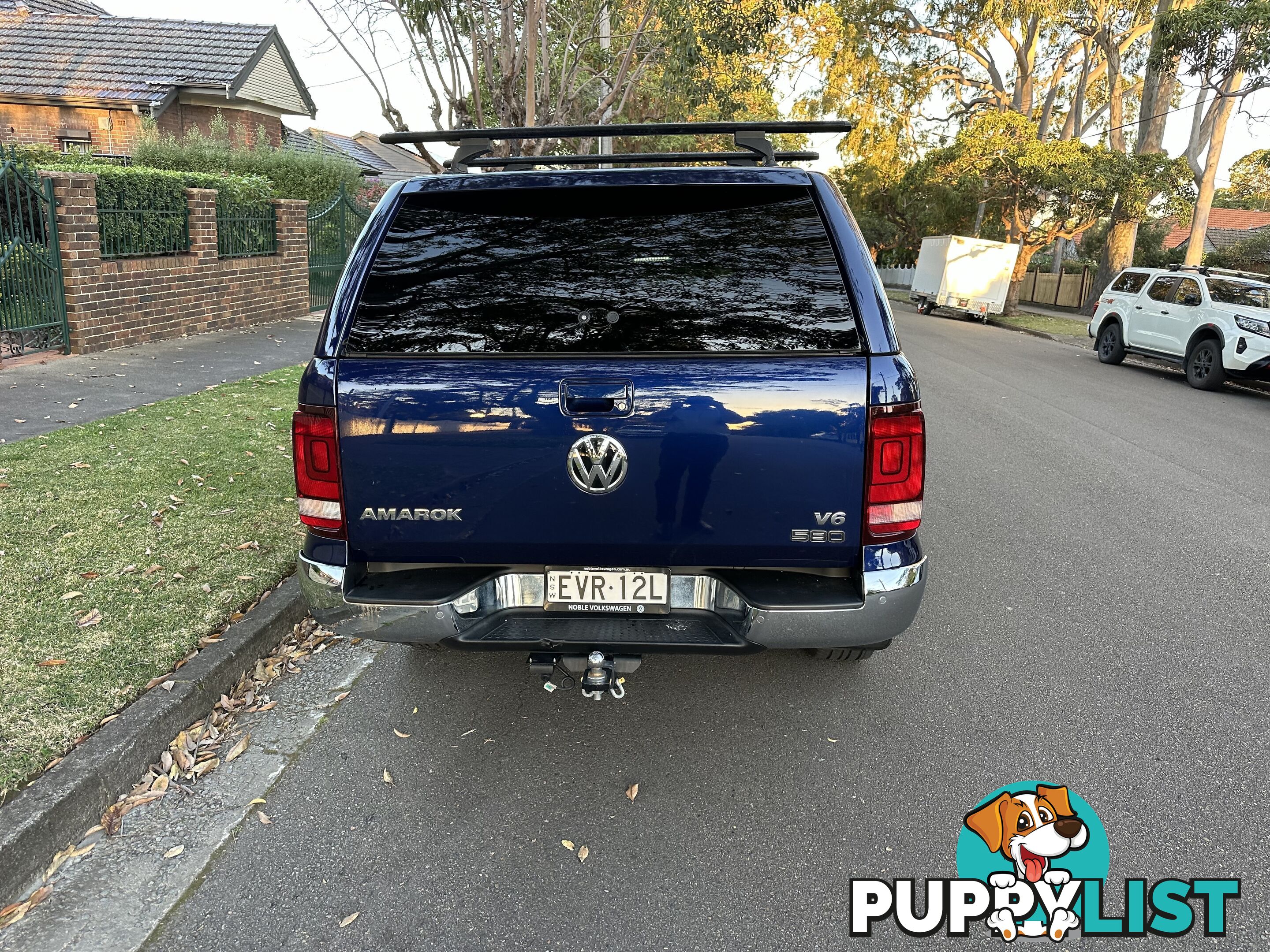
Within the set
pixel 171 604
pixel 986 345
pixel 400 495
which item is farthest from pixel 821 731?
pixel 986 345

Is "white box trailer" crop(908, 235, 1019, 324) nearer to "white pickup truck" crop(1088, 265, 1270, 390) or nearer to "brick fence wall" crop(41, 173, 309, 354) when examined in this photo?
"white pickup truck" crop(1088, 265, 1270, 390)

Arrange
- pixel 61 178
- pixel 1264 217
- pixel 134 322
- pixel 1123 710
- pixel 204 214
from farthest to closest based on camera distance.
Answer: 1. pixel 1264 217
2. pixel 204 214
3. pixel 134 322
4. pixel 61 178
5. pixel 1123 710

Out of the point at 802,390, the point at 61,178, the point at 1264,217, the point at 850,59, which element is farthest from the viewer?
the point at 1264,217

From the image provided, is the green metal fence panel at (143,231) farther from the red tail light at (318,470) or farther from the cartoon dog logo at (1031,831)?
the cartoon dog logo at (1031,831)

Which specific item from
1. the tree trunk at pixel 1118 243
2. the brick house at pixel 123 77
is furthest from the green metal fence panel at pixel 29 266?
the tree trunk at pixel 1118 243

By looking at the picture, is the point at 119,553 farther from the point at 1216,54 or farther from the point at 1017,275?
the point at 1017,275

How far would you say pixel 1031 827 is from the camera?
312 cm

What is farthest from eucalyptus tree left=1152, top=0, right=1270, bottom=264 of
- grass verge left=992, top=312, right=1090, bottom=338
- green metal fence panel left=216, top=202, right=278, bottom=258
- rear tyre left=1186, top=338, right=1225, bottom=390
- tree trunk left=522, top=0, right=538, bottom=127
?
green metal fence panel left=216, top=202, right=278, bottom=258

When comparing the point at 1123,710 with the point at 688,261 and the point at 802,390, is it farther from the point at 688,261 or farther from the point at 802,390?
the point at 688,261

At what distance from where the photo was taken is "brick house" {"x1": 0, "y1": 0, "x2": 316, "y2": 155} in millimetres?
24141

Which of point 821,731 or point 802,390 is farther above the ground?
point 802,390

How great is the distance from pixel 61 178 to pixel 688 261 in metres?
9.61

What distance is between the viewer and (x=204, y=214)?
42.4ft

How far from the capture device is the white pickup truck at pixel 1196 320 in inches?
532
